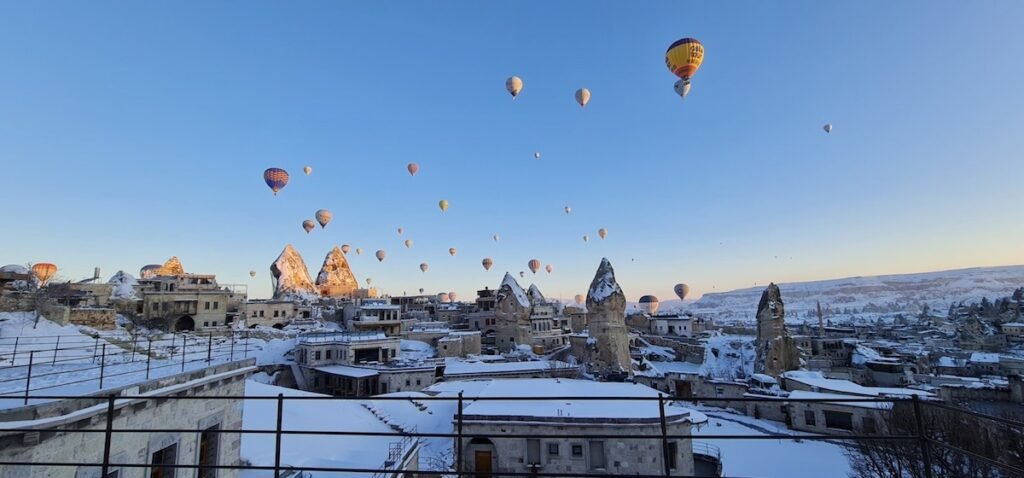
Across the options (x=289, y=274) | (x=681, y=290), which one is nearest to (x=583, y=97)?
(x=681, y=290)

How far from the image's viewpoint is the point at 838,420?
27.0m

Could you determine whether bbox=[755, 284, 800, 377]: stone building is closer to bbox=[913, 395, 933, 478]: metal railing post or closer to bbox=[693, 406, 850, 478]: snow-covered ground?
bbox=[693, 406, 850, 478]: snow-covered ground

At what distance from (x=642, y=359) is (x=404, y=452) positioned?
4189cm

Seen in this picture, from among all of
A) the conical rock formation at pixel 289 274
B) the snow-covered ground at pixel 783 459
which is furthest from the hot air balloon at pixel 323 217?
the conical rock formation at pixel 289 274

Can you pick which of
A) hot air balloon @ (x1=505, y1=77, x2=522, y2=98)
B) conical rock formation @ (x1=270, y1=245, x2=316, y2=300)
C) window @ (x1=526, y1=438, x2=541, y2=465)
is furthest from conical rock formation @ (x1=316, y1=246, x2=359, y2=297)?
window @ (x1=526, y1=438, x2=541, y2=465)

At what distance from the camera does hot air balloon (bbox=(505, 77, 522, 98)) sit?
1378 inches

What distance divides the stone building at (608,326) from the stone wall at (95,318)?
139 feet

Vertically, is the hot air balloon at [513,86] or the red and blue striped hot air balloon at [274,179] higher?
the hot air balloon at [513,86]

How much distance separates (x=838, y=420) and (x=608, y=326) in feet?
73.6

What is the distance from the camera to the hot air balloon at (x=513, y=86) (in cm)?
3500

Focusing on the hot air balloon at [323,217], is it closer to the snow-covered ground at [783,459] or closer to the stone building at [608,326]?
the stone building at [608,326]

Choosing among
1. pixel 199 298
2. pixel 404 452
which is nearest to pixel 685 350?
pixel 404 452

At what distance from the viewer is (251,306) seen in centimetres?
5656

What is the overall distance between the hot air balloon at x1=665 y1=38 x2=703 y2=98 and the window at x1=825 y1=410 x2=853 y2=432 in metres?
21.4
